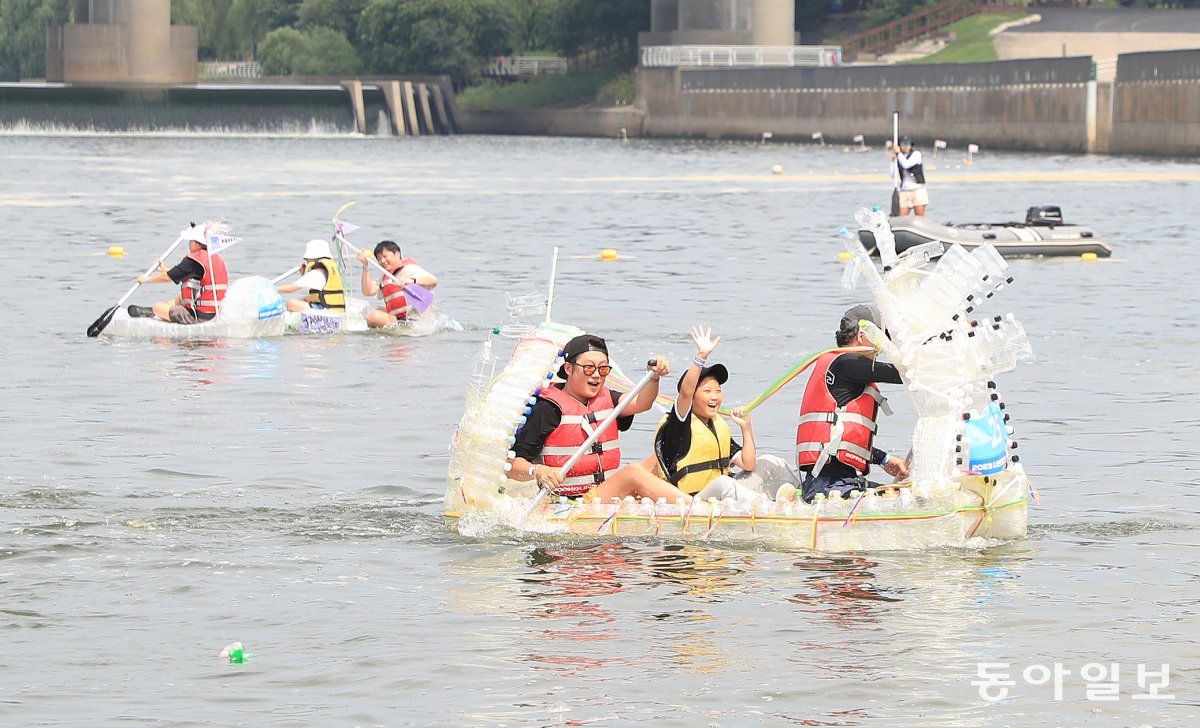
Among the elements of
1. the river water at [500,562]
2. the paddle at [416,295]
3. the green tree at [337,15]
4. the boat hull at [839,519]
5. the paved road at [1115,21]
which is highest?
the green tree at [337,15]

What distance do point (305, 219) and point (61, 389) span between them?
91.7 feet

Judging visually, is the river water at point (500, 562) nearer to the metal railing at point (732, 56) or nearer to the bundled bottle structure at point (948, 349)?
the bundled bottle structure at point (948, 349)

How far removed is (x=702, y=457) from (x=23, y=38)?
135105mm

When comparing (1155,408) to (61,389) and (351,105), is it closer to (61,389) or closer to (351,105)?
(61,389)

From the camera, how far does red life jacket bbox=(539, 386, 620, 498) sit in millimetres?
13773

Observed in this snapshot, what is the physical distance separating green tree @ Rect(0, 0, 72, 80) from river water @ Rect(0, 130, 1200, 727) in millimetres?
110430

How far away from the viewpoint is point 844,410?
535 inches

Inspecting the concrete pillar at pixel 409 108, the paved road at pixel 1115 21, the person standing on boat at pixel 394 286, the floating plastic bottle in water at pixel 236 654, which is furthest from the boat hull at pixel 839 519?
the concrete pillar at pixel 409 108

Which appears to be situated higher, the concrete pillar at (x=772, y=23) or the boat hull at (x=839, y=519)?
the concrete pillar at (x=772, y=23)

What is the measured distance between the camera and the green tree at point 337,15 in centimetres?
13375

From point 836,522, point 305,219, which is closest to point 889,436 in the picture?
point 836,522

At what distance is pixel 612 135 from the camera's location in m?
112

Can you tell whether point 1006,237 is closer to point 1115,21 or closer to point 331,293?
point 331,293

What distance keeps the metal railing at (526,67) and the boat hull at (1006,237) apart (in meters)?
89.4
